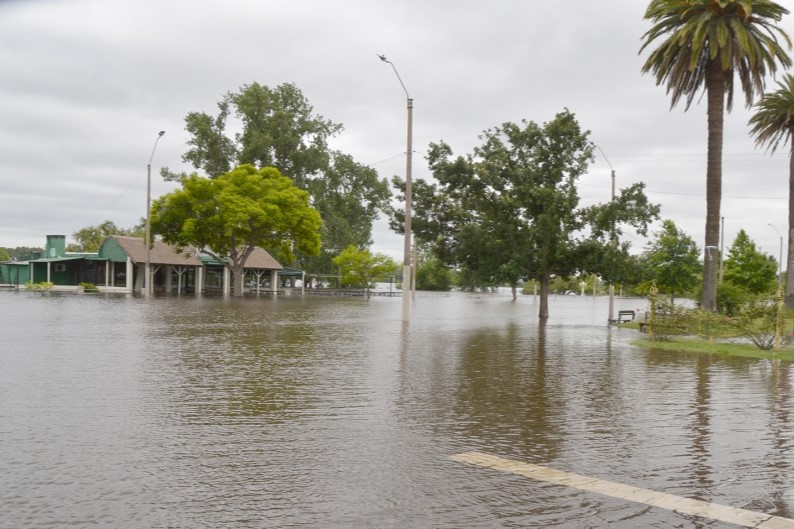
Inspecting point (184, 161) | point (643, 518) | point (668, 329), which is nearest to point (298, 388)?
point (643, 518)

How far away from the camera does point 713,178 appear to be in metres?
26.7

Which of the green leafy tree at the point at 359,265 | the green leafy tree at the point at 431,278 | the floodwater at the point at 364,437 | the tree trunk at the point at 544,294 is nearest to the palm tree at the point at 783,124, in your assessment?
the tree trunk at the point at 544,294

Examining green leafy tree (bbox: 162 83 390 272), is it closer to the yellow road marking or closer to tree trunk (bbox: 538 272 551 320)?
tree trunk (bbox: 538 272 551 320)

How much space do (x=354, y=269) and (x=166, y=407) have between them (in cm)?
7082

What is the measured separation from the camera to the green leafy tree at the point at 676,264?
46562 millimetres

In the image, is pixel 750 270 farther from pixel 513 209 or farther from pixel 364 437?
pixel 364 437

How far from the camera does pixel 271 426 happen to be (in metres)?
7.81

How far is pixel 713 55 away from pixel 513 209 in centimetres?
1244

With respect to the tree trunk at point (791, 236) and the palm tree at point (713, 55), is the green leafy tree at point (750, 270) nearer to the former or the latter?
the tree trunk at point (791, 236)

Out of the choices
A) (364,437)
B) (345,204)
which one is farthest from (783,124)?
(345,204)

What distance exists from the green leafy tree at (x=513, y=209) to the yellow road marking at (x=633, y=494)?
2748cm

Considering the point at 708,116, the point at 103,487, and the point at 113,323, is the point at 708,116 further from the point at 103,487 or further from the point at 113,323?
the point at 103,487

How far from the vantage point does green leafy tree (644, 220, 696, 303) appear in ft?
153

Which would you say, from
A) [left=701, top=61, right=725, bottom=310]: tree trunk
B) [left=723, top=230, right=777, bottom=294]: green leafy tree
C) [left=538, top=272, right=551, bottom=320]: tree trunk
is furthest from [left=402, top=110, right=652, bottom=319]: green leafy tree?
[left=723, top=230, right=777, bottom=294]: green leafy tree
